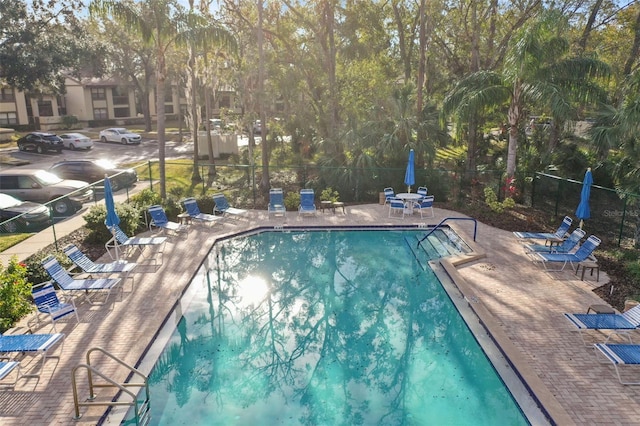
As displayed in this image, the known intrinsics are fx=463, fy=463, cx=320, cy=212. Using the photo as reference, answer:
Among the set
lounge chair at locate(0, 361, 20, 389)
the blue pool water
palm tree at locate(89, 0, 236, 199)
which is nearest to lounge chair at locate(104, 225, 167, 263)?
the blue pool water

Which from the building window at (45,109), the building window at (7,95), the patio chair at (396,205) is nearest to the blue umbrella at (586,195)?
the patio chair at (396,205)

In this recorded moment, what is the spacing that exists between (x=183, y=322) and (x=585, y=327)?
8108 mm

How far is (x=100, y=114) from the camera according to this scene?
56500 mm

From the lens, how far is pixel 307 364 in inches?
347

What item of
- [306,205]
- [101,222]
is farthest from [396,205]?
[101,222]

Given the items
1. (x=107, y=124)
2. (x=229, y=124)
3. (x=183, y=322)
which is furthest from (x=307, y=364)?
(x=107, y=124)

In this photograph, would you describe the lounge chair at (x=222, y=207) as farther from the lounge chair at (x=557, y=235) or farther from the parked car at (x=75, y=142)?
the parked car at (x=75, y=142)

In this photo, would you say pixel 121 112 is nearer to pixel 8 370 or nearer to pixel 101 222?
pixel 101 222

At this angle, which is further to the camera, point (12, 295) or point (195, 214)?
point (195, 214)

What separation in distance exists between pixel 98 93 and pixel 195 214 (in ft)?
154

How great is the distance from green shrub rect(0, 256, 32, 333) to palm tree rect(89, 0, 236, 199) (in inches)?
423

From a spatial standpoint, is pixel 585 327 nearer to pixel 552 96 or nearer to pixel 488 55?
pixel 552 96

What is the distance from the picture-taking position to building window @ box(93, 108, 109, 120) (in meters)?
55.9

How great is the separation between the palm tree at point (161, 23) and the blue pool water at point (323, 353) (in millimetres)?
8885
